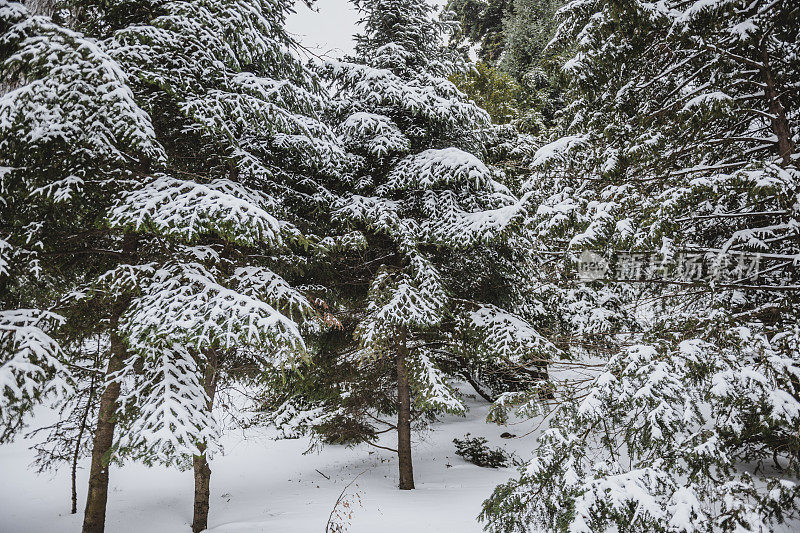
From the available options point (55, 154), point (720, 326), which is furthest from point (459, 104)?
point (55, 154)

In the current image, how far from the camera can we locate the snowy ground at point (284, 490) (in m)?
6.61

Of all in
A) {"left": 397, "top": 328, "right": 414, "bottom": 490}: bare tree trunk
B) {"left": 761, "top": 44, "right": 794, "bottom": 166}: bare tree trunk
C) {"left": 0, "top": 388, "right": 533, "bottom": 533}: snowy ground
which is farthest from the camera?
{"left": 397, "top": 328, "right": 414, "bottom": 490}: bare tree trunk

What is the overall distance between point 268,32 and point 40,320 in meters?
4.82

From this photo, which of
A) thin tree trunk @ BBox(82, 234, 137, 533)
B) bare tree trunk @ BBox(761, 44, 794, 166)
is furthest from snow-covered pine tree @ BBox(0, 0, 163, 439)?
bare tree trunk @ BBox(761, 44, 794, 166)

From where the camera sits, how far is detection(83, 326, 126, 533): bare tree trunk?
5.30 m

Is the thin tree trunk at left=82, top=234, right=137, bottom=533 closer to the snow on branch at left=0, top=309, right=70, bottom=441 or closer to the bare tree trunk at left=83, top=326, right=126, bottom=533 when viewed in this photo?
the bare tree trunk at left=83, top=326, right=126, bottom=533

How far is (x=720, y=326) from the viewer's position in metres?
3.58

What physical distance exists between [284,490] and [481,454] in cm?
504

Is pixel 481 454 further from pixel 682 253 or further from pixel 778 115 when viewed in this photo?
pixel 778 115

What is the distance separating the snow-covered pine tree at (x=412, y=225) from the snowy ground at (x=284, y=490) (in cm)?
131

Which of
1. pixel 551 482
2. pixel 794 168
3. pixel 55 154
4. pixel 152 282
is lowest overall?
pixel 551 482

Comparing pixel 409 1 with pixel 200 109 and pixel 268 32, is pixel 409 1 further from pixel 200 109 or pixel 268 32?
pixel 200 109

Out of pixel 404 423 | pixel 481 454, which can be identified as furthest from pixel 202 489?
pixel 481 454

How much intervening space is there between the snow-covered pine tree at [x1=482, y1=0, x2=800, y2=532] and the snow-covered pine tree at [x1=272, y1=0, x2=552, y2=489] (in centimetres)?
198
